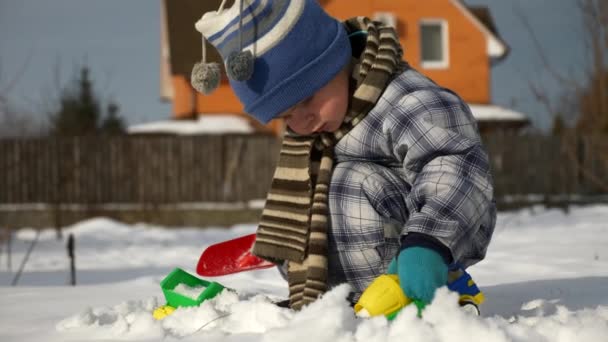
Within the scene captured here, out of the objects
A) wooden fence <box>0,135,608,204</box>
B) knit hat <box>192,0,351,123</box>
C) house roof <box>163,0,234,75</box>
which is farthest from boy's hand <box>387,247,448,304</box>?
house roof <box>163,0,234,75</box>

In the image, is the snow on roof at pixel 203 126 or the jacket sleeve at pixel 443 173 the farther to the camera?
the snow on roof at pixel 203 126

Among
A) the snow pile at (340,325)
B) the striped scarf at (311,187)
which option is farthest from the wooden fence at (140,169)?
the snow pile at (340,325)

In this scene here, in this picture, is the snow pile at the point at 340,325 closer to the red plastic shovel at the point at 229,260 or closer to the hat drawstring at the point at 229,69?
the red plastic shovel at the point at 229,260

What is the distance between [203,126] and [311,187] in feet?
41.3

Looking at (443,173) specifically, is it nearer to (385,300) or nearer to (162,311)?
(385,300)

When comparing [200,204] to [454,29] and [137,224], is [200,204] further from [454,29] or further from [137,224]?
[454,29]

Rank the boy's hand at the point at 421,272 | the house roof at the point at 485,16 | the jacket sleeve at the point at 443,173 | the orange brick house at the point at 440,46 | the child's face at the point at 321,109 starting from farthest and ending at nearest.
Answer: the house roof at the point at 485,16, the orange brick house at the point at 440,46, the child's face at the point at 321,109, the jacket sleeve at the point at 443,173, the boy's hand at the point at 421,272

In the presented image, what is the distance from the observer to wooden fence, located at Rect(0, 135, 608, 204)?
1241 centimetres

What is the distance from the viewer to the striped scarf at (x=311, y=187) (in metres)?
1.83

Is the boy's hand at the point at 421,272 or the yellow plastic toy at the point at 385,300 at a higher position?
the boy's hand at the point at 421,272

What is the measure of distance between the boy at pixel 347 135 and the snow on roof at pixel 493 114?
12.3 metres

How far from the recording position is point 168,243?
7812 mm

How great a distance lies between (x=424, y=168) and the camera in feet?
5.49

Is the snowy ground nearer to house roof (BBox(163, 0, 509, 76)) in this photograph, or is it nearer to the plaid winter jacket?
the plaid winter jacket
